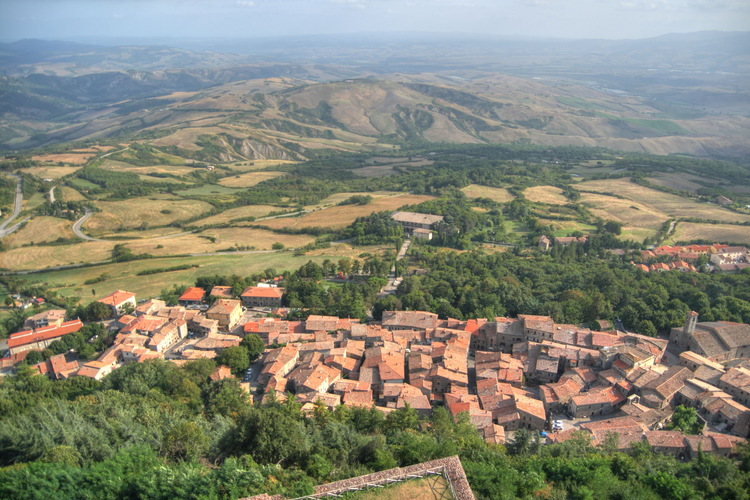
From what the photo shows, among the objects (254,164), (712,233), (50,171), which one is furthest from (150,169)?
(712,233)

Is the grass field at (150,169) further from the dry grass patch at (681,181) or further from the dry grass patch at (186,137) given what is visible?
the dry grass patch at (681,181)

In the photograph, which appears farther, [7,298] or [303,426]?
[7,298]

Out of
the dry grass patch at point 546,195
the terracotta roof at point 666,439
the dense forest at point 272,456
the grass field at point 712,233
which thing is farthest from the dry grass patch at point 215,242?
the grass field at point 712,233

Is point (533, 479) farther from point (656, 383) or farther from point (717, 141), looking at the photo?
point (717, 141)

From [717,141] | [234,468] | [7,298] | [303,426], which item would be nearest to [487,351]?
[303,426]

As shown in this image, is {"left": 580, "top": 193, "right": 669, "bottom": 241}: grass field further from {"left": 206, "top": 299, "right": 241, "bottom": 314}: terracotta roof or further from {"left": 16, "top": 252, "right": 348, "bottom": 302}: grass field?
{"left": 206, "top": 299, "right": 241, "bottom": 314}: terracotta roof

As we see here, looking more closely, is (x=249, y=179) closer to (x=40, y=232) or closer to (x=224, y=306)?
(x=40, y=232)
